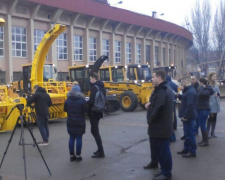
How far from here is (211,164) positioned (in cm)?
694

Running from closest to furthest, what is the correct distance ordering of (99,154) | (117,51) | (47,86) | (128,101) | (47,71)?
(99,154), (47,86), (128,101), (47,71), (117,51)

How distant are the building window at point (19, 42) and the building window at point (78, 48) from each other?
6233 mm

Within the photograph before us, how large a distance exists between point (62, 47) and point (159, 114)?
97.7ft

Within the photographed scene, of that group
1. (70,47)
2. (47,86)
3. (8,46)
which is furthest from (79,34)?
(47,86)

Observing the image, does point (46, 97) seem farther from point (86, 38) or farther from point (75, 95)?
point (86, 38)

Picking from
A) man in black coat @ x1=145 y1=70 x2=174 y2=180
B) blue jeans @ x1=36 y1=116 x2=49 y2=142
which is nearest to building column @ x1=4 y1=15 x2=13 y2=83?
blue jeans @ x1=36 y1=116 x2=49 y2=142

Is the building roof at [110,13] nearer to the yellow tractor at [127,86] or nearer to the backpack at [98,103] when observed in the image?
the yellow tractor at [127,86]

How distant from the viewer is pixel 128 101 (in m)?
18.5

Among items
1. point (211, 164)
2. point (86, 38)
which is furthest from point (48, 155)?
point (86, 38)

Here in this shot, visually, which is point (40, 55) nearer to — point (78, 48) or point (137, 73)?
point (137, 73)

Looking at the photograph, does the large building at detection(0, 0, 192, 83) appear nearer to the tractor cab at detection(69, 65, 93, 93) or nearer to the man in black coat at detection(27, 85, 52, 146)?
the tractor cab at detection(69, 65, 93, 93)

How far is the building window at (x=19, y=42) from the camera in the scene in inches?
1174

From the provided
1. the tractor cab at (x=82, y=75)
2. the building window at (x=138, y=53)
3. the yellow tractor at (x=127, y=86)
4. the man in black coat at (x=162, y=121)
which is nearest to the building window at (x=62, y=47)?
the building window at (x=138, y=53)

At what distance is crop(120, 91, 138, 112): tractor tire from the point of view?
18.1 metres
